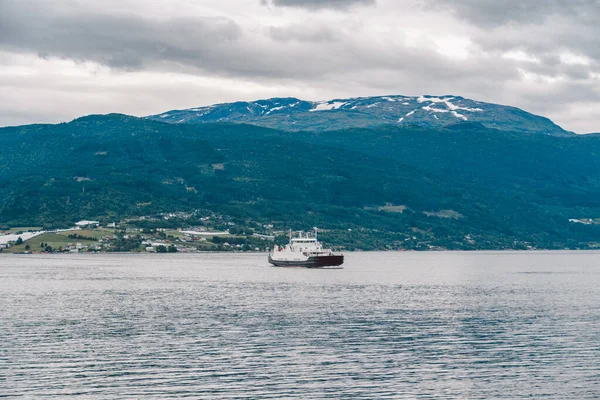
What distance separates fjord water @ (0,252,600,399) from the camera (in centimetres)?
6562

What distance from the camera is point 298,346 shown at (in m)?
85.7

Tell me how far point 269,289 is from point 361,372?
100109mm

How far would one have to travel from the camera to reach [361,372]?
71688mm

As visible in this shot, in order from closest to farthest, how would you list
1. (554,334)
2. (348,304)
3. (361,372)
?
(361,372) < (554,334) < (348,304)

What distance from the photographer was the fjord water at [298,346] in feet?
215

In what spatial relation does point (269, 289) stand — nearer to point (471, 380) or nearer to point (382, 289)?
point (382, 289)

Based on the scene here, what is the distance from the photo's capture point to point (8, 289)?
166 m

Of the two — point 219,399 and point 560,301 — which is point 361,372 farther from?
point 560,301

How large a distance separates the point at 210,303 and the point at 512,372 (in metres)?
71.1

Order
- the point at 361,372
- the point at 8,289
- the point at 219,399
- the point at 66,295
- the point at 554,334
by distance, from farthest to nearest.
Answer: the point at 8,289
the point at 66,295
the point at 554,334
the point at 361,372
the point at 219,399

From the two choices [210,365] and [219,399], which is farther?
[210,365]

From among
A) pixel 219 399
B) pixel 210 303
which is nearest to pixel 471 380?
pixel 219 399

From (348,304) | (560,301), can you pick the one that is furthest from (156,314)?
(560,301)

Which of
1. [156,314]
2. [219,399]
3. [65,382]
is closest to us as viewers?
[219,399]
